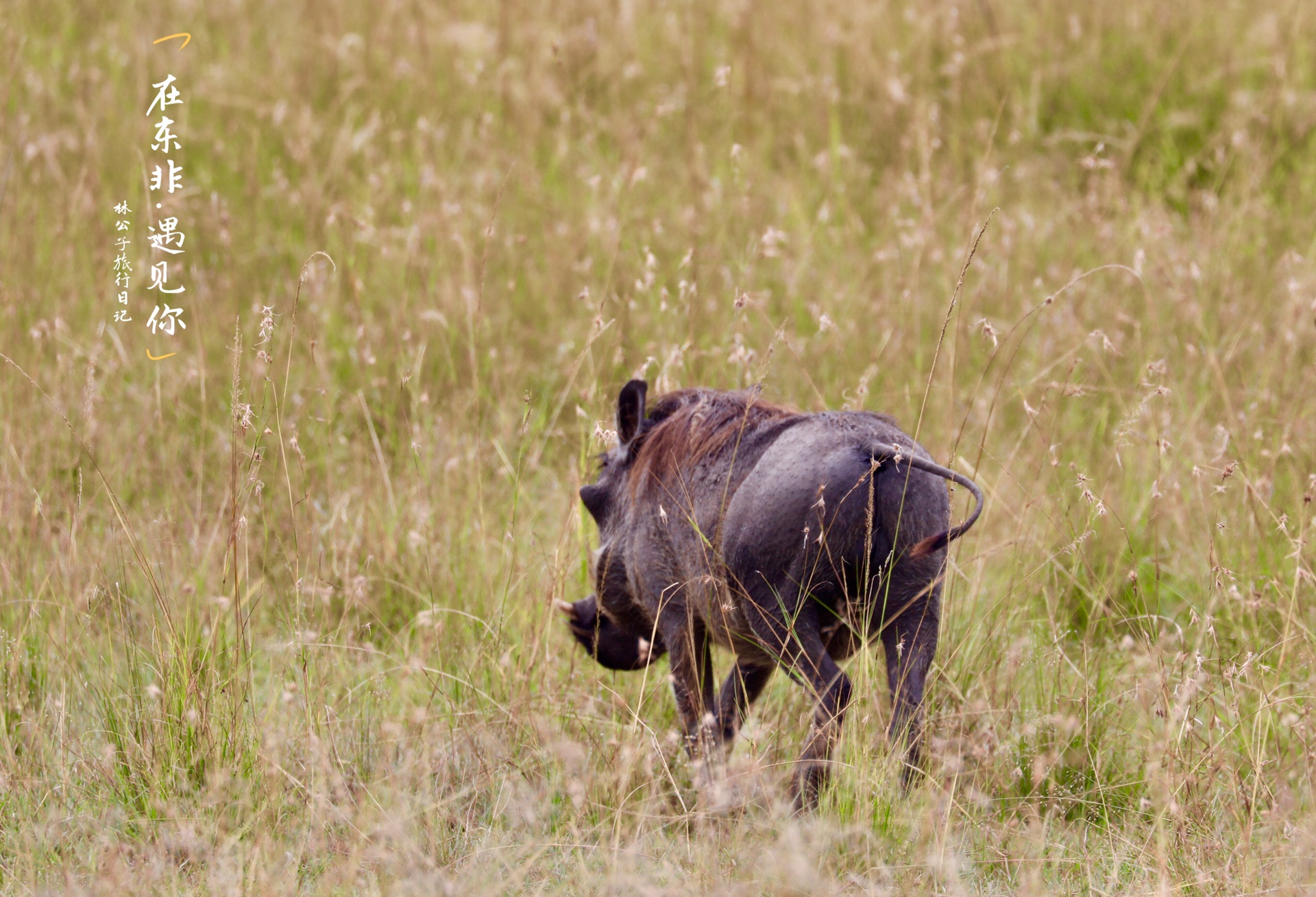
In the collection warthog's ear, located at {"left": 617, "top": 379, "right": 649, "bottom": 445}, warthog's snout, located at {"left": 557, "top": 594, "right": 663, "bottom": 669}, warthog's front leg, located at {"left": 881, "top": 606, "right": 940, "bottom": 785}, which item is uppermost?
warthog's ear, located at {"left": 617, "top": 379, "right": 649, "bottom": 445}

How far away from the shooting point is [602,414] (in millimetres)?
4016

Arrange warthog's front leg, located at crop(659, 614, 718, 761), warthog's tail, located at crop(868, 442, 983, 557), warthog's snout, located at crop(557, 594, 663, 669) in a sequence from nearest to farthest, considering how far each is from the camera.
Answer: warthog's tail, located at crop(868, 442, 983, 557), warthog's front leg, located at crop(659, 614, 718, 761), warthog's snout, located at crop(557, 594, 663, 669)

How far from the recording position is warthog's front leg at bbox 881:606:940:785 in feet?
8.36

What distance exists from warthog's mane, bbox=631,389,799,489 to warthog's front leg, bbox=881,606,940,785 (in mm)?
490

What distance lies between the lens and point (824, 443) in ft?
8.30

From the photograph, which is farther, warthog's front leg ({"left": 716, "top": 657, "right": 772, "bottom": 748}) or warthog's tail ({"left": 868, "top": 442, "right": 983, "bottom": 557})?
warthog's front leg ({"left": 716, "top": 657, "right": 772, "bottom": 748})

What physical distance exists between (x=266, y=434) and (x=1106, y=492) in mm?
2615

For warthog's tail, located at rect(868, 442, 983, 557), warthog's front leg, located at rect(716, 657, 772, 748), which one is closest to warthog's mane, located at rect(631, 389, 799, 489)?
warthog's tail, located at rect(868, 442, 983, 557)

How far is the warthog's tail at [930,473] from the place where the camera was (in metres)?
2.41

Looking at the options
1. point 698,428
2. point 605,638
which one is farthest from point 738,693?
point 698,428

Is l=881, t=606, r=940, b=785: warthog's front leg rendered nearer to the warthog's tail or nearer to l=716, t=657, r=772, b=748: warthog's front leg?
the warthog's tail

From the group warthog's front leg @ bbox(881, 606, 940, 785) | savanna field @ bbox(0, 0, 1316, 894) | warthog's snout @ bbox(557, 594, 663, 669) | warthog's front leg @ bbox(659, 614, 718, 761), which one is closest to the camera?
warthog's front leg @ bbox(881, 606, 940, 785)

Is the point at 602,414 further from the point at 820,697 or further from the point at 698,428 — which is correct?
the point at 820,697

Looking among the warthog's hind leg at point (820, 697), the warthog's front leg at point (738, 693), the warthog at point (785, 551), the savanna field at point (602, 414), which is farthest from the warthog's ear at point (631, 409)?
the warthog's hind leg at point (820, 697)
